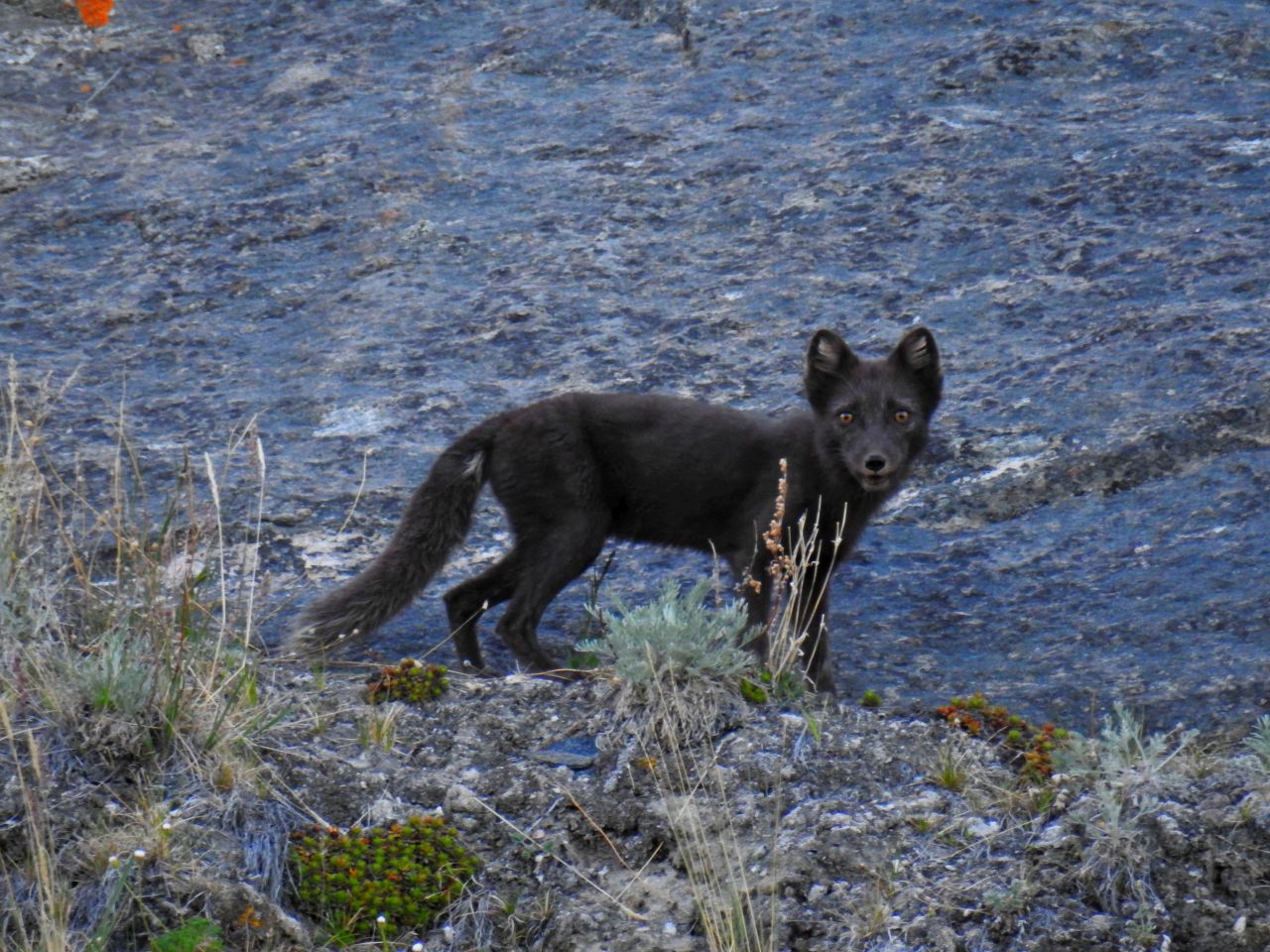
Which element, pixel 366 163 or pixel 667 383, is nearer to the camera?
pixel 667 383

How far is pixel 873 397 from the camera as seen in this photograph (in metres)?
6.54

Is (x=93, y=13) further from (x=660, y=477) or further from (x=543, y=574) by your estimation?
(x=543, y=574)

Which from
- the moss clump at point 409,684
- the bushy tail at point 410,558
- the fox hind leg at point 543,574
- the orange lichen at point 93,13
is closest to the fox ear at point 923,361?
the fox hind leg at point 543,574

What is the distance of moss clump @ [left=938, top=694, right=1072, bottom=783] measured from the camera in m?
4.83

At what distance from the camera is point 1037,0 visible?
9461 millimetres

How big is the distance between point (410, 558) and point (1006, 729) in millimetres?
2356

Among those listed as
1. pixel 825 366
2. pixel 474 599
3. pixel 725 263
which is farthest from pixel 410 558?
pixel 725 263

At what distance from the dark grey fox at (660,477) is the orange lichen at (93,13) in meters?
5.11

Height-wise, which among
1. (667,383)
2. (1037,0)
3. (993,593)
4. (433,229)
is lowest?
(993,593)

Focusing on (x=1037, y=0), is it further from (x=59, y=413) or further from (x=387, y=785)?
(x=387, y=785)

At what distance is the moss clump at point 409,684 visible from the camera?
16.9 ft

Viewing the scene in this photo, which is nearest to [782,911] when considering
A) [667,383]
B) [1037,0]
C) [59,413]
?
[667,383]

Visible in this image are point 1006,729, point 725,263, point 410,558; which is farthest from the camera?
point 725,263

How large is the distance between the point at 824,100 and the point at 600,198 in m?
1.51
